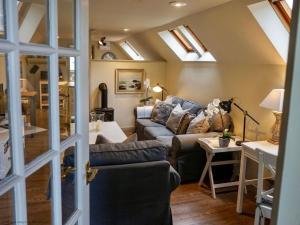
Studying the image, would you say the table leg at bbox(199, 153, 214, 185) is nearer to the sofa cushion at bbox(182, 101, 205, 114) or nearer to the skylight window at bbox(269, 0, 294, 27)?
the sofa cushion at bbox(182, 101, 205, 114)

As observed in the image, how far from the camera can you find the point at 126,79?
20.3 feet

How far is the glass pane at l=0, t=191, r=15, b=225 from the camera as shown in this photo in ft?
2.55

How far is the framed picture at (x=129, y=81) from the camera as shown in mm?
6134

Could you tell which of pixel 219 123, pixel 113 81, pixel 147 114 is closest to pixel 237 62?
pixel 219 123

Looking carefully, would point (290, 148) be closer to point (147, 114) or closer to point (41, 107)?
point (41, 107)

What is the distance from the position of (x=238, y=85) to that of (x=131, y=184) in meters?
2.36

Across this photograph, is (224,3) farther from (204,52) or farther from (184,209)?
(184,209)

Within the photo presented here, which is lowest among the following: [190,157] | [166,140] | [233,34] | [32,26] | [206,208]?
[206,208]

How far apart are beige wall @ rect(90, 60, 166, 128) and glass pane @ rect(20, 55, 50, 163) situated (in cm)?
503

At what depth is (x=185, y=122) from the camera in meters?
4.12

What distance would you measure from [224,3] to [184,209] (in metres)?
2.36

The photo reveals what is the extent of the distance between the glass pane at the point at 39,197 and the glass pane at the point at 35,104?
3.2 inches

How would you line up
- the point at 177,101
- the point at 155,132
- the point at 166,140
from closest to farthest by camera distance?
the point at 166,140
the point at 155,132
the point at 177,101

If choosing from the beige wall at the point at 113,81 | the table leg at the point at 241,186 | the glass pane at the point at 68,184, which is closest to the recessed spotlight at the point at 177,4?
the table leg at the point at 241,186
